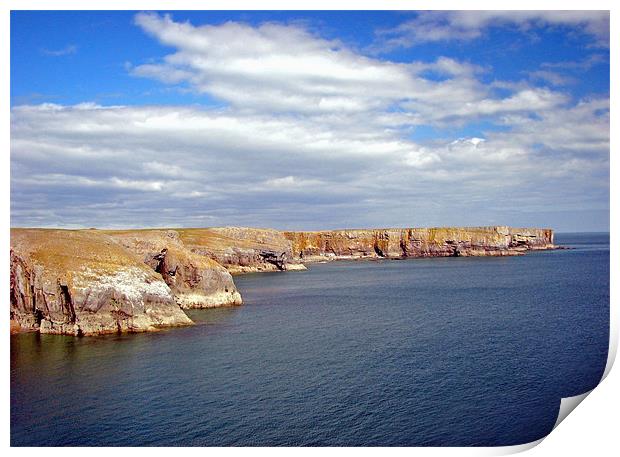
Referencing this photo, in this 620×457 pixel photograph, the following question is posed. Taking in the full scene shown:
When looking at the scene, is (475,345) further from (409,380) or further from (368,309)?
(368,309)

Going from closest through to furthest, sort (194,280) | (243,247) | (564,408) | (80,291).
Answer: (564,408), (80,291), (194,280), (243,247)

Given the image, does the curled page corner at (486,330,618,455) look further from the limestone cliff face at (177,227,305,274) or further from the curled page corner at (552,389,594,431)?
the limestone cliff face at (177,227,305,274)

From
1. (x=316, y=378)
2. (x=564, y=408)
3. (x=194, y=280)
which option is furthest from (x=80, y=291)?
(x=564, y=408)

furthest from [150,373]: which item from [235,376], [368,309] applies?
[368,309]

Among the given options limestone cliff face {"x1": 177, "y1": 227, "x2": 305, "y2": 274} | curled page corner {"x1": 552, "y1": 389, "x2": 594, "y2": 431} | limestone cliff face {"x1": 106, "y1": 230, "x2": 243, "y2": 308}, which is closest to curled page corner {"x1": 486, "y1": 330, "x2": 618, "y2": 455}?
curled page corner {"x1": 552, "y1": 389, "x2": 594, "y2": 431}

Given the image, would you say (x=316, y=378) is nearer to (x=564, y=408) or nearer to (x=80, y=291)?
(x=564, y=408)

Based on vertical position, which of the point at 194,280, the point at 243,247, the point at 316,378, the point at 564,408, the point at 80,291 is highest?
the point at 243,247

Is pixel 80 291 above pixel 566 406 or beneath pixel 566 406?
above

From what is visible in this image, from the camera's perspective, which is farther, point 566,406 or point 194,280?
point 194,280
